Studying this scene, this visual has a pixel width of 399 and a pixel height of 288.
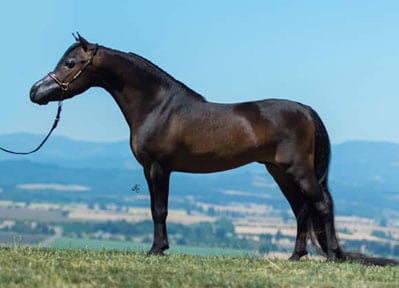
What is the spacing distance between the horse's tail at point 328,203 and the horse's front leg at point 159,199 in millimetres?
2013

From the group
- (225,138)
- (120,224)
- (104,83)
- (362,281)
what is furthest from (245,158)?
(120,224)

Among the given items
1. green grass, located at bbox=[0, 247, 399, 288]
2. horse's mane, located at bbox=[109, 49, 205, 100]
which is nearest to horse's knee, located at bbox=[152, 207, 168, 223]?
green grass, located at bbox=[0, 247, 399, 288]

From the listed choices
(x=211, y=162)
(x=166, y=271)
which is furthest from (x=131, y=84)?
(x=166, y=271)

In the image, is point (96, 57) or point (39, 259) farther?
point (96, 57)

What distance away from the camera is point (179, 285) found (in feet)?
30.9

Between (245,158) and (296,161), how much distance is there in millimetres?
659

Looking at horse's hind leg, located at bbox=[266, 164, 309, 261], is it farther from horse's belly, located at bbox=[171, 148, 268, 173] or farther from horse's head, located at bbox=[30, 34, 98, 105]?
horse's head, located at bbox=[30, 34, 98, 105]

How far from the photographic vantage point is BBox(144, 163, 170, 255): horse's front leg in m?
12.3

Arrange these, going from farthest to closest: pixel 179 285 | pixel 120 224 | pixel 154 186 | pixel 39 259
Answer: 1. pixel 120 224
2. pixel 154 186
3. pixel 39 259
4. pixel 179 285

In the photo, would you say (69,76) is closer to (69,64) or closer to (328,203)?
(69,64)

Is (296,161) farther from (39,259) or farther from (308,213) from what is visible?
(39,259)

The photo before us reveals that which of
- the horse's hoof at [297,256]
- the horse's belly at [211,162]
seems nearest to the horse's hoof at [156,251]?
the horse's belly at [211,162]

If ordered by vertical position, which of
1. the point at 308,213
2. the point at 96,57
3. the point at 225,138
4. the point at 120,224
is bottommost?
the point at 120,224

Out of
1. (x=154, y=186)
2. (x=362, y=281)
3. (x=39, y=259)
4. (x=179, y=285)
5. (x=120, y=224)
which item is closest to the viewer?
(x=179, y=285)
